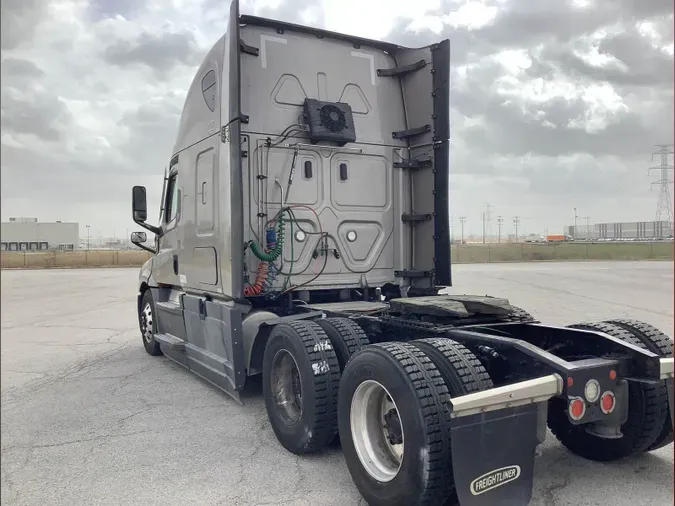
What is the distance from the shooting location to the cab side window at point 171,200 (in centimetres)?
722

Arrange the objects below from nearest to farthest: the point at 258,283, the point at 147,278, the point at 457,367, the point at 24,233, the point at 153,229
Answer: the point at 24,233, the point at 457,367, the point at 258,283, the point at 153,229, the point at 147,278

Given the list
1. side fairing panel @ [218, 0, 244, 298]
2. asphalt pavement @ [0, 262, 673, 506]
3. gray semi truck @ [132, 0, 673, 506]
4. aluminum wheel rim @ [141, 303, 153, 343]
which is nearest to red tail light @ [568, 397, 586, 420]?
gray semi truck @ [132, 0, 673, 506]

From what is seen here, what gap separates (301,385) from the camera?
436 cm

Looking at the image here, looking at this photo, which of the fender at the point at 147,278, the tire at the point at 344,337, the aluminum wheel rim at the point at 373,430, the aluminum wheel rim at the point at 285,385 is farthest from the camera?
the fender at the point at 147,278

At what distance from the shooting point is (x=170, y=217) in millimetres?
7426

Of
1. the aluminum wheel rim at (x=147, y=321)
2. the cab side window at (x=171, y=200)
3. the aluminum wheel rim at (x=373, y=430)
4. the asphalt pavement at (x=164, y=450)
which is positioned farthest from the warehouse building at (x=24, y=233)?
the aluminum wheel rim at (x=147, y=321)

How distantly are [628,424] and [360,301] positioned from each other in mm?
3119

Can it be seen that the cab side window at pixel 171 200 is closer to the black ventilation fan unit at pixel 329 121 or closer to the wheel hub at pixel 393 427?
the black ventilation fan unit at pixel 329 121

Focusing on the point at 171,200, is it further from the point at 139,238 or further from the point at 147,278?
the point at 147,278

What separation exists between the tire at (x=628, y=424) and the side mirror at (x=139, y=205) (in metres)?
5.43

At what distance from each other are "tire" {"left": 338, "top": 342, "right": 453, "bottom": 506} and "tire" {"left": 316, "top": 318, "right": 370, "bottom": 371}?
558 mm

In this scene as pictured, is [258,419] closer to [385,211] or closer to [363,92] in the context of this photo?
[385,211]

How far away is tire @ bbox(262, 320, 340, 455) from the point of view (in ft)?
13.8

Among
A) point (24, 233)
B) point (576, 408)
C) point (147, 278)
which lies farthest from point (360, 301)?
point (24, 233)
